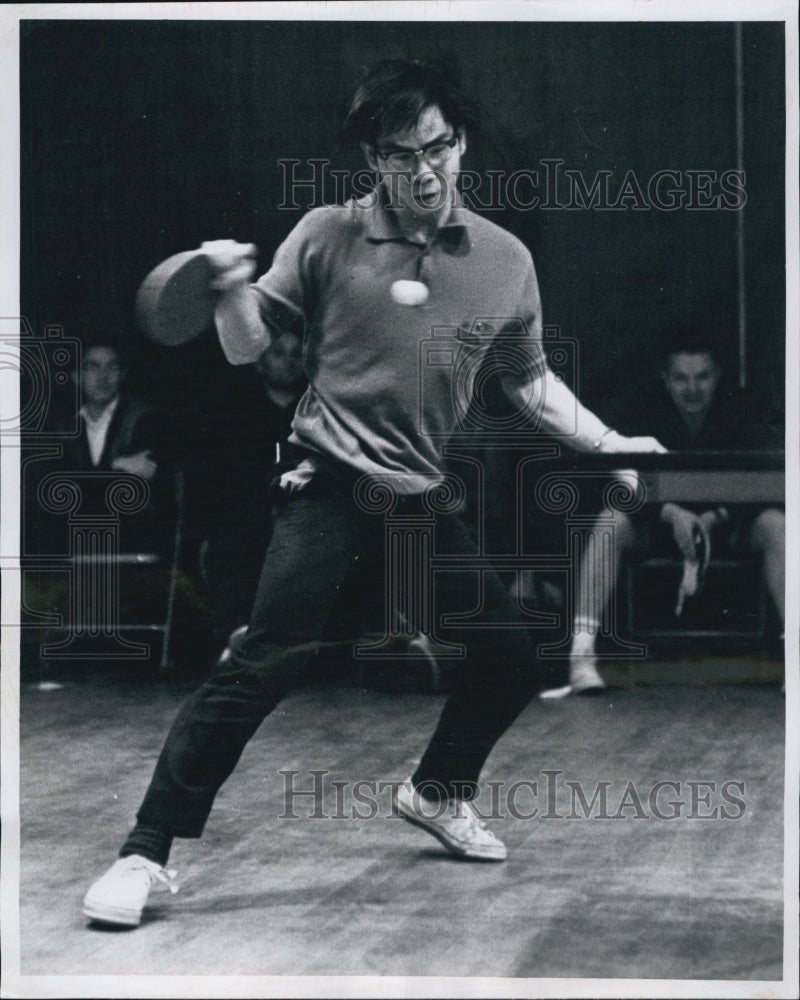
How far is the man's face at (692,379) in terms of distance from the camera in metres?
3.67

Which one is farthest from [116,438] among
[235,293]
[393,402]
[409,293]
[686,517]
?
[686,517]

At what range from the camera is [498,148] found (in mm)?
3656

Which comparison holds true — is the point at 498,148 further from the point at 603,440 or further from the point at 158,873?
the point at 158,873

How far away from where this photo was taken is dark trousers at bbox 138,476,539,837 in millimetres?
3549

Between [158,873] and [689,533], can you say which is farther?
[689,533]

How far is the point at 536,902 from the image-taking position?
3.56m

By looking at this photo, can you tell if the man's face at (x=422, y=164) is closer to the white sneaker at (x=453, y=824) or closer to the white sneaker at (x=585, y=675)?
the white sneaker at (x=585, y=675)

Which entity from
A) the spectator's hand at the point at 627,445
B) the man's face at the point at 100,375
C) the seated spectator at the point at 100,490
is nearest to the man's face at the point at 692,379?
the spectator's hand at the point at 627,445

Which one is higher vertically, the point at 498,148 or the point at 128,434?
the point at 498,148

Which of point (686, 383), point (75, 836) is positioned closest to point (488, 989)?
point (75, 836)

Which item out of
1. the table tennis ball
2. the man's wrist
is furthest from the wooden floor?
the table tennis ball

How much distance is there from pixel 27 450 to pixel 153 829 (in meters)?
1.16

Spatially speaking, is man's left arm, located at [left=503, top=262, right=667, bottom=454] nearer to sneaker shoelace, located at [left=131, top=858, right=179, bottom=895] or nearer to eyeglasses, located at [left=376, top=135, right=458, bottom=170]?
eyeglasses, located at [left=376, top=135, right=458, bottom=170]

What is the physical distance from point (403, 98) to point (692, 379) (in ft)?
3.85
